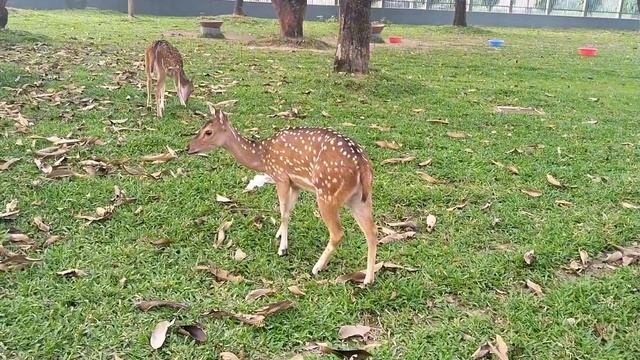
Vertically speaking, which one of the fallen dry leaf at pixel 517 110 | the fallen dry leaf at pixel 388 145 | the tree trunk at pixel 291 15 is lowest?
the fallen dry leaf at pixel 388 145

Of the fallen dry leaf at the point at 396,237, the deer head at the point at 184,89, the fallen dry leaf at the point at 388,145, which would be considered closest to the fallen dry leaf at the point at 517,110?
the fallen dry leaf at the point at 388,145

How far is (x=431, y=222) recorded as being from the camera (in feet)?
15.7

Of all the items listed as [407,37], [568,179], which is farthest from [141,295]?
[407,37]

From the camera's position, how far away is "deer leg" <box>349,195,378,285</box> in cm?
380

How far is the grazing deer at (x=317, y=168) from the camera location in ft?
12.4

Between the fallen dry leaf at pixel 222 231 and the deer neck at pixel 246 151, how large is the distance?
461mm

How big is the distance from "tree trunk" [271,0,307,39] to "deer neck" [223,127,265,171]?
11.9m

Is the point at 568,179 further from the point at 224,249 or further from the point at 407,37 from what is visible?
the point at 407,37

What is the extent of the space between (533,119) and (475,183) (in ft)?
9.51

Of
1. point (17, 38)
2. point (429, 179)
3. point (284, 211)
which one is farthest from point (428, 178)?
point (17, 38)

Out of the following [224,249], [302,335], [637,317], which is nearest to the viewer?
[302,335]

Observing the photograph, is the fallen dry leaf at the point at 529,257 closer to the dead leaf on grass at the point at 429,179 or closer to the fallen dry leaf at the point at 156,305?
the dead leaf on grass at the point at 429,179

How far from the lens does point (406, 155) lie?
633 cm

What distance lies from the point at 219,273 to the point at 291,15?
12990mm
